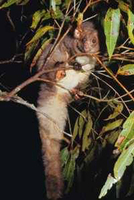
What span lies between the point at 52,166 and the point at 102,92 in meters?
0.80

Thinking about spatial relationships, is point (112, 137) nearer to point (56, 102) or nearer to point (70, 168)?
point (70, 168)

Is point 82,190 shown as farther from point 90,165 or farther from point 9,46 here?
point 9,46

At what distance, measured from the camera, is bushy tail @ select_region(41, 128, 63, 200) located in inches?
113

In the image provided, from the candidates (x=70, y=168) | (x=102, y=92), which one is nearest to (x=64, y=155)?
(x=70, y=168)

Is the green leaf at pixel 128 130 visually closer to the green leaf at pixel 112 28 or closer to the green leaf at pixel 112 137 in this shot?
the green leaf at pixel 112 28

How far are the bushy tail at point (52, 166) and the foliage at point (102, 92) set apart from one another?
176 mm

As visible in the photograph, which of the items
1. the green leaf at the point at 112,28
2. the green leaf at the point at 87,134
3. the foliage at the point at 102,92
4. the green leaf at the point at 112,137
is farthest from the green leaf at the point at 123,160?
the green leaf at the point at 112,137

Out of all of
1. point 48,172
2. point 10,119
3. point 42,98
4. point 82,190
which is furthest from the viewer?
point 10,119

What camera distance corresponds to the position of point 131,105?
361 cm

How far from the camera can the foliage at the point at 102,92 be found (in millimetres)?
1768

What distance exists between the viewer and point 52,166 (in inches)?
120

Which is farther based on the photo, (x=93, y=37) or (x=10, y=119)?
(x=10, y=119)

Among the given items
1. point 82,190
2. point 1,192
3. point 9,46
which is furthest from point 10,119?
point 82,190

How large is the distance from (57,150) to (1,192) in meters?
5.09
